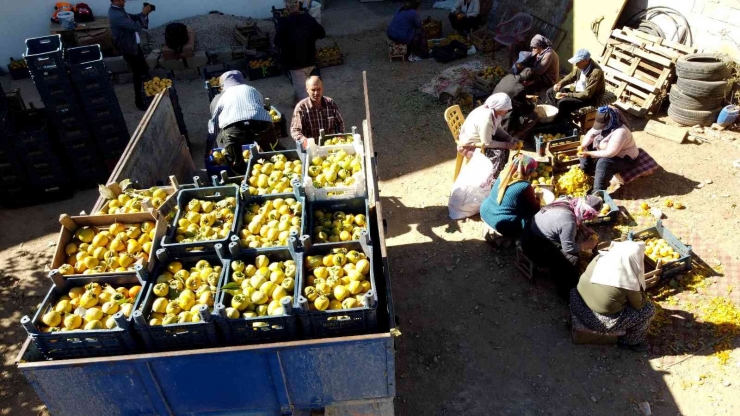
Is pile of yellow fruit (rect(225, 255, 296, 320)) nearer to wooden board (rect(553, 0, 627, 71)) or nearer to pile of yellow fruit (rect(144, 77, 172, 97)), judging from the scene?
pile of yellow fruit (rect(144, 77, 172, 97))

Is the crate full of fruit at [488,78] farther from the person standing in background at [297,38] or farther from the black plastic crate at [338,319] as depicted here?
the black plastic crate at [338,319]

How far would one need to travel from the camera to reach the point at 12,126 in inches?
326

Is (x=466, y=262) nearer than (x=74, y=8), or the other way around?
(x=466, y=262)

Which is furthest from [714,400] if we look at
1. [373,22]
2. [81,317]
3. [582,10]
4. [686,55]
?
[373,22]

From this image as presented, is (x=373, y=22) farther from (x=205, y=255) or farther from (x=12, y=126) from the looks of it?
(x=205, y=255)

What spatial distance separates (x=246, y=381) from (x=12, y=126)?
6.98 metres

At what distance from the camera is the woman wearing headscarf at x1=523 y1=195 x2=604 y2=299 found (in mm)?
5785

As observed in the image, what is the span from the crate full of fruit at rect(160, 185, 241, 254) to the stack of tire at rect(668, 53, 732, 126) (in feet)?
27.2

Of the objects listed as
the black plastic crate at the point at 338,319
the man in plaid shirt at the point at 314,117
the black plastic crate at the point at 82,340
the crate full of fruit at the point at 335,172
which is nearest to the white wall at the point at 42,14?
the man in plaid shirt at the point at 314,117

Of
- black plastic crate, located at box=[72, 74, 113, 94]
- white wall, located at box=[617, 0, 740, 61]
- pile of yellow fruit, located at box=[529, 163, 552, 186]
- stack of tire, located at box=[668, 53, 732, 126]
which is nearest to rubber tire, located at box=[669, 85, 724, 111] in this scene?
stack of tire, located at box=[668, 53, 732, 126]

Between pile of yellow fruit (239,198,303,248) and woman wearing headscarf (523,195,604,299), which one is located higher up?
pile of yellow fruit (239,198,303,248)

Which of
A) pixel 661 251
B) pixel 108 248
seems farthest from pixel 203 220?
pixel 661 251

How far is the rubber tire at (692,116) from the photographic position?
9.32 metres

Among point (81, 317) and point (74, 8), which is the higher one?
point (74, 8)
